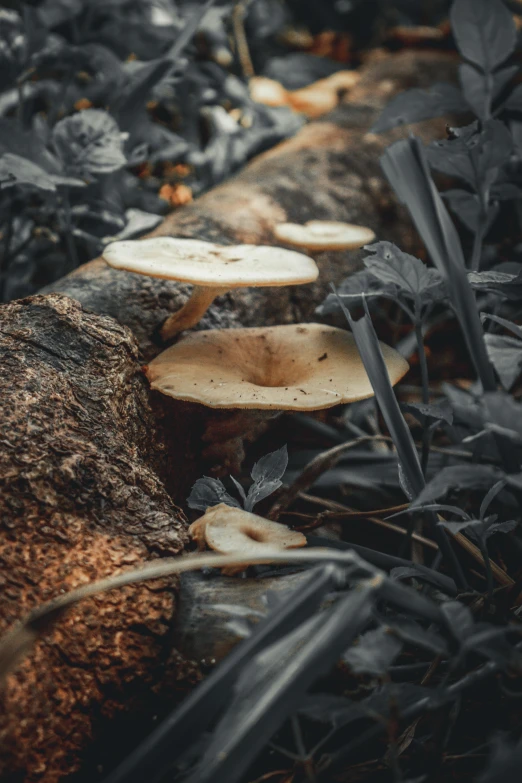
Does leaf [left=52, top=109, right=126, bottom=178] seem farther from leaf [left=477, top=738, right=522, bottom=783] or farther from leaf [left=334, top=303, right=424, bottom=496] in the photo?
leaf [left=477, top=738, right=522, bottom=783]

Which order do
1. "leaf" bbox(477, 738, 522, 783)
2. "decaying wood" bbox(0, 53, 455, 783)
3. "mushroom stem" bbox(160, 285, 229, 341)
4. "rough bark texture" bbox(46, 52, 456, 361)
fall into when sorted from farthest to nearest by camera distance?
1. "rough bark texture" bbox(46, 52, 456, 361)
2. "mushroom stem" bbox(160, 285, 229, 341)
3. "decaying wood" bbox(0, 53, 455, 783)
4. "leaf" bbox(477, 738, 522, 783)

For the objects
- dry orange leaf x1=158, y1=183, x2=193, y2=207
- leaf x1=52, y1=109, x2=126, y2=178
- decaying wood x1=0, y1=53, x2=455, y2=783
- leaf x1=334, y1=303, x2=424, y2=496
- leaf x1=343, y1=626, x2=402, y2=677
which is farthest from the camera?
dry orange leaf x1=158, y1=183, x2=193, y2=207

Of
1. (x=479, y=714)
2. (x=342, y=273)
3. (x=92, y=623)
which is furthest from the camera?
(x=342, y=273)

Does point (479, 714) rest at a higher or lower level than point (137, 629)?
lower

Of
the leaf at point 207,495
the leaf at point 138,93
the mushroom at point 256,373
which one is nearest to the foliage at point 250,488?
the leaf at point 207,495

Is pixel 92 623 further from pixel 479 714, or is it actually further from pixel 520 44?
pixel 520 44

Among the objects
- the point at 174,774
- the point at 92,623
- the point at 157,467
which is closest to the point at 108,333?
the point at 157,467

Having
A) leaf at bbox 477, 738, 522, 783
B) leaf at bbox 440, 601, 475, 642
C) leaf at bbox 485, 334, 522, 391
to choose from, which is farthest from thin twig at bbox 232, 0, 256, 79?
leaf at bbox 477, 738, 522, 783
